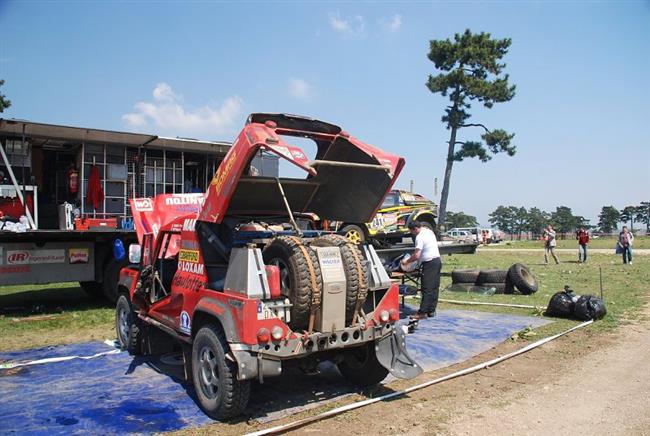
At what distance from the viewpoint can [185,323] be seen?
214 inches

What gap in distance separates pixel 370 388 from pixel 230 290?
1.97m

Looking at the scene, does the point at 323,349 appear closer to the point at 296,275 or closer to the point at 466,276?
the point at 296,275

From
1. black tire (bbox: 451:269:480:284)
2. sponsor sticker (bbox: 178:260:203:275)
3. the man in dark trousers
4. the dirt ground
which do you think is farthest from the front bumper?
black tire (bbox: 451:269:480:284)

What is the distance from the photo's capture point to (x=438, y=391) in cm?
550

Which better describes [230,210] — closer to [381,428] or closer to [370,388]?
[370,388]

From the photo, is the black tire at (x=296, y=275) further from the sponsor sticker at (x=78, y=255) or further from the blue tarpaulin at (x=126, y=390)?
the sponsor sticker at (x=78, y=255)

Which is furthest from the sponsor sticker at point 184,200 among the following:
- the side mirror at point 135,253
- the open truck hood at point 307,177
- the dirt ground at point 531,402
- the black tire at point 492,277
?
the black tire at point 492,277

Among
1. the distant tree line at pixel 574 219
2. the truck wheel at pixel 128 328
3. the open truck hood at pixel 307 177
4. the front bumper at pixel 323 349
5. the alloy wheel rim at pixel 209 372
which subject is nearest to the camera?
the front bumper at pixel 323 349

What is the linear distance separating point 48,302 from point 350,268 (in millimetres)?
10372

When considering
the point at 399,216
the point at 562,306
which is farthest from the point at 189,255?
the point at 399,216

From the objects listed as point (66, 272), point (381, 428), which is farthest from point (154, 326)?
point (66, 272)

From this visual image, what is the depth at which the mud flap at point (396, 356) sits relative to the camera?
518 centimetres

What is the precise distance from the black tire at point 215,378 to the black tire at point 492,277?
371 inches

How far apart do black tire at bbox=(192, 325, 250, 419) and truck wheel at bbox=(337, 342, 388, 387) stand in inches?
51.9
